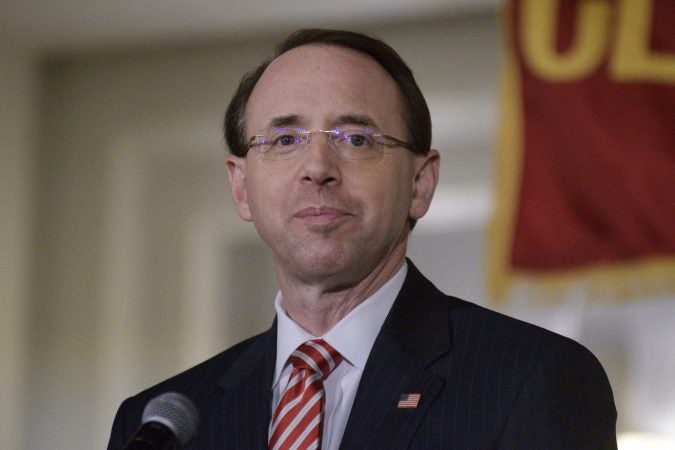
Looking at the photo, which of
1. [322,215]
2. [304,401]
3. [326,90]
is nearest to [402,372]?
[304,401]

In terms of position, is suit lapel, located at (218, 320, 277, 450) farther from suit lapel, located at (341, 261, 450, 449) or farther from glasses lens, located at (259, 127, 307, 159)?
glasses lens, located at (259, 127, 307, 159)

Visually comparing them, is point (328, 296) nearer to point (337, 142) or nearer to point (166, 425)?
point (337, 142)

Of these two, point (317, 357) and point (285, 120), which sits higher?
point (285, 120)

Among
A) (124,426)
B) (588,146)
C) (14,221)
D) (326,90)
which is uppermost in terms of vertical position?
(588,146)

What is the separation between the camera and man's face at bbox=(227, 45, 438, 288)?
179cm

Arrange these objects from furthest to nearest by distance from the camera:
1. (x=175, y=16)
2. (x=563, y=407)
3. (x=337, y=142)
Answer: (x=175, y=16) < (x=337, y=142) < (x=563, y=407)

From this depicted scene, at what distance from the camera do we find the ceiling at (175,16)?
233 inches

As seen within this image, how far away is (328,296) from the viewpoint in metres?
1.88

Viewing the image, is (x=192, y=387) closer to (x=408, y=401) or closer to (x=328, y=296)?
(x=328, y=296)

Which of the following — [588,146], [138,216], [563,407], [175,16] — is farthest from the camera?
[138,216]

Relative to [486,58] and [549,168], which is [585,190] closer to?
[549,168]

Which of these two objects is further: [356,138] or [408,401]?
[356,138]

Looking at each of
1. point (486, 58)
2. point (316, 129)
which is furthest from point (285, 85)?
point (486, 58)

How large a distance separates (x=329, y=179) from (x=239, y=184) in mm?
313
